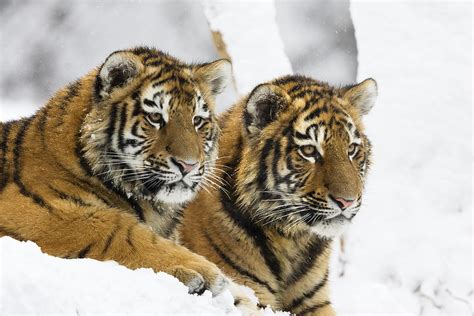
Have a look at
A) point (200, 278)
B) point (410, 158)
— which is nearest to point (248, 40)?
point (410, 158)

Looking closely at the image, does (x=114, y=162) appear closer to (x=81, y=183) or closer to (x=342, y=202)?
(x=81, y=183)

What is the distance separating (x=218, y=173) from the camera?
327 cm

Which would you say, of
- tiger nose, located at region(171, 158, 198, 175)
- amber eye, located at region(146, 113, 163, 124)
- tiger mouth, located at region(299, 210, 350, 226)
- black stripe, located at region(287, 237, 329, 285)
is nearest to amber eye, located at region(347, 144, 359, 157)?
tiger mouth, located at region(299, 210, 350, 226)

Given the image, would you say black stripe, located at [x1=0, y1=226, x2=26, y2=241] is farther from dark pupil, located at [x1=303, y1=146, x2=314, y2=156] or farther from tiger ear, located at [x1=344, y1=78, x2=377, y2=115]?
tiger ear, located at [x1=344, y1=78, x2=377, y2=115]

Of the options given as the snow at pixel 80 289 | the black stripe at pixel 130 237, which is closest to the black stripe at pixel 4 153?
the black stripe at pixel 130 237

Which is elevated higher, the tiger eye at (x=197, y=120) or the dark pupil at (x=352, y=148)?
the tiger eye at (x=197, y=120)

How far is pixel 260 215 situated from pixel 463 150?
3713 mm

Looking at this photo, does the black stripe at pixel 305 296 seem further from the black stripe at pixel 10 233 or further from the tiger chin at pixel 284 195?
the black stripe at pixel 10 233

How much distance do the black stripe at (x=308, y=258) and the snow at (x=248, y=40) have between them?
335cm

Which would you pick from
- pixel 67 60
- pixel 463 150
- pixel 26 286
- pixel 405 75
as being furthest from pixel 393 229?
pixel 67 60

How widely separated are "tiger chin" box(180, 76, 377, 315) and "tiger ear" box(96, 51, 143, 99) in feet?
1.54

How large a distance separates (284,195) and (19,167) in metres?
0.99

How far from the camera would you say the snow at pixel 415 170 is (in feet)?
18.3

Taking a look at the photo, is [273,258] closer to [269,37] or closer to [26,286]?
[26,286]
